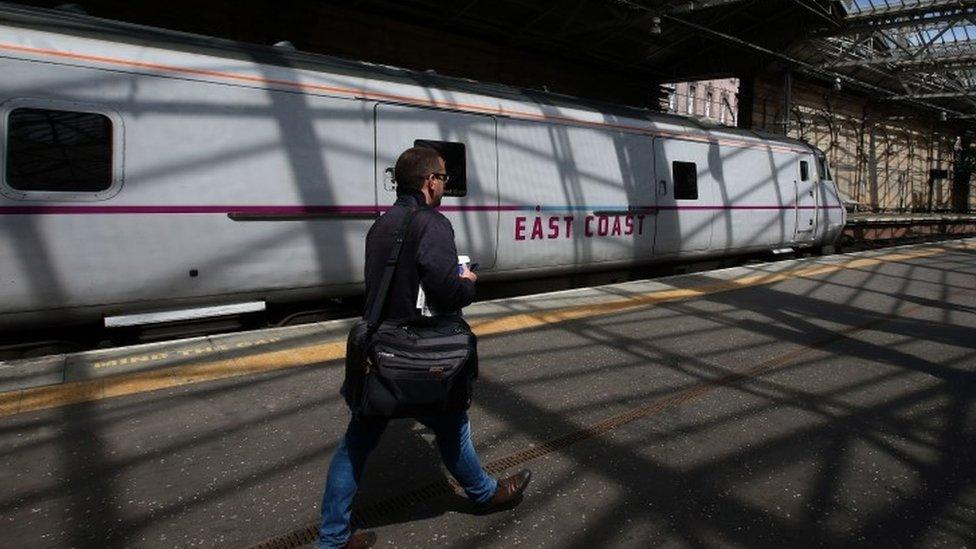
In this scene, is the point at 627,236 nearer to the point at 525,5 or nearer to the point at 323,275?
the point at 323,275

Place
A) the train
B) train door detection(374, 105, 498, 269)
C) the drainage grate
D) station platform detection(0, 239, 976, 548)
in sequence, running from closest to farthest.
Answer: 1. the drainage grate
2. station platform detection(0, 239, 976, 548)
3. the train
4. train door detection(374, 105, 498, 269)

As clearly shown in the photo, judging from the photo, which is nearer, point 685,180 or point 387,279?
point 387,279

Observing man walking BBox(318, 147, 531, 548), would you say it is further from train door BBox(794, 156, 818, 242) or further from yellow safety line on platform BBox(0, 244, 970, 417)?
train door BBox(794, 156, 818, 242)

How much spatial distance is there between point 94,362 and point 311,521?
280 centimetres

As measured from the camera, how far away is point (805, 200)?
12.2 metres

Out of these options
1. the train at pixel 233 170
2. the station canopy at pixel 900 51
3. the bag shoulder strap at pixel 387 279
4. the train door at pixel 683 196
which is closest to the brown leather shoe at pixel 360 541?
the bag shoulder strap at pixel 387 279

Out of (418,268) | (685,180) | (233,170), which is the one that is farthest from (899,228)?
(418,268)

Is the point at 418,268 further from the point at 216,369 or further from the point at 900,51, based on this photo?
the point at 900,51

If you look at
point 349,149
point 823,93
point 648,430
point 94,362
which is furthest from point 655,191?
point 823,93

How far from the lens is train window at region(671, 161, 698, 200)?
30.3 ft

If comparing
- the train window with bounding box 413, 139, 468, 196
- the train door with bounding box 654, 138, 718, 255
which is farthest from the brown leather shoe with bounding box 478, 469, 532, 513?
the train door with bounding box 654, 138, 718, 255

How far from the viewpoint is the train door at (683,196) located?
9039 millimetres

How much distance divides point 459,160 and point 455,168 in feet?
0.36

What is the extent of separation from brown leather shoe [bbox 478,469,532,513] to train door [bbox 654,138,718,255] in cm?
684
